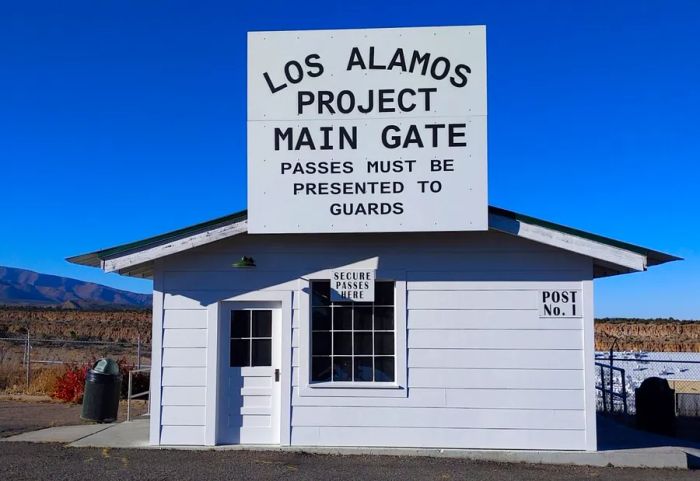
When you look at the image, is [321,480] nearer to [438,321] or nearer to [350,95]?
[438,321]

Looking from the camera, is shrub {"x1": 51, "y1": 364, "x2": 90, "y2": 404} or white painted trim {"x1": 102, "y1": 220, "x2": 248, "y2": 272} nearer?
white painted trim {"x1": 102, "y1": 220, "x2": 248, "y2": 272}

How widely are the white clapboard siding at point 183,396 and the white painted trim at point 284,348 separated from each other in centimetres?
71

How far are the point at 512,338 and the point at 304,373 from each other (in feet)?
9.53

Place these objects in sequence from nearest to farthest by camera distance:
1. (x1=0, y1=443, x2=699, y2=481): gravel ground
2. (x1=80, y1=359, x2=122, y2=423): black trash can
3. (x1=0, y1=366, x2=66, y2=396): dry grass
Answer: (x1=0, y1=443, x2=699, y2=481): gravel ground < (x1=80, y1=359, x2=122, y2=423): black trash can < (x1=0, y1=366, x2=66, y2=396): dry grass

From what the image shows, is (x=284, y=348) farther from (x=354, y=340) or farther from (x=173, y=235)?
(x=173, y=235)

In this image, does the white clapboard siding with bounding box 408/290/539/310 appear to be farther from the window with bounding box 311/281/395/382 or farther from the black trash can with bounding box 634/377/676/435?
the black trash can with bounding box 634/377/676/435

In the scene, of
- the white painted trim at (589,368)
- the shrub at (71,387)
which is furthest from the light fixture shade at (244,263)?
the shrub at (71,387)

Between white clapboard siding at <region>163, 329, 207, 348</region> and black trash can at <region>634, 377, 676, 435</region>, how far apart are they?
7.67 meters

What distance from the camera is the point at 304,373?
10.5 meters

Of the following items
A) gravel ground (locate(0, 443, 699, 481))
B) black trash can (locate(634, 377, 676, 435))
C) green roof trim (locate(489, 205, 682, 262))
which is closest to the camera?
gravel ground (locate(0, 443, 699, 481))

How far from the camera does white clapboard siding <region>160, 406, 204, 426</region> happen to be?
418 inches

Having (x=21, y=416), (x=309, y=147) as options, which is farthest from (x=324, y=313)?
(x=21, y=416)

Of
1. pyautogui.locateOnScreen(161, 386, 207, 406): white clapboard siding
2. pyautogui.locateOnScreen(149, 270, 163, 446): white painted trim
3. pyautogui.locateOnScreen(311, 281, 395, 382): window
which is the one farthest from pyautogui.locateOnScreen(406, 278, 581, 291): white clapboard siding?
pyautogui.locateOnScreen(149, 270, 163, 446): white painted trim

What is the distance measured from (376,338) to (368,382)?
0.61 meters
